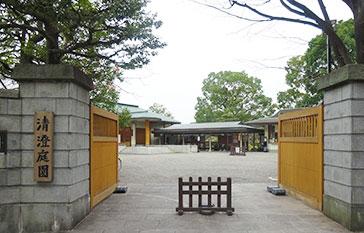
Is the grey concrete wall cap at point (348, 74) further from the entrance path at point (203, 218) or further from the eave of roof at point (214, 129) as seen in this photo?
the eave of roof at point (214, 129)

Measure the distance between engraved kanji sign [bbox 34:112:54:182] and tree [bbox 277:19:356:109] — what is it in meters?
12.5

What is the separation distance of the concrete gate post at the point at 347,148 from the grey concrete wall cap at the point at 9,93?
220 inches

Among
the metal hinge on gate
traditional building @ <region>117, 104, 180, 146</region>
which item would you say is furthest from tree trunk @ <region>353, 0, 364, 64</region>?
traditional building @ <region>117, 104, 180, 146</region>

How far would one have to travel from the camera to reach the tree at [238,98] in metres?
38.7

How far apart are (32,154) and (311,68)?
22837 mm

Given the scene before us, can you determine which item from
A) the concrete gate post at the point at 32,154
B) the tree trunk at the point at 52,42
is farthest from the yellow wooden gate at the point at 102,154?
the tree trunk at the point at 52,42

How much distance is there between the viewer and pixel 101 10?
21.1ft

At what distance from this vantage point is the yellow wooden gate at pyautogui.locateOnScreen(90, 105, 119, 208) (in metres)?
5.98

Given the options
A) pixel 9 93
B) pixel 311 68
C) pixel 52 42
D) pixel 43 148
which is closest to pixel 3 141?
pixel 43 148

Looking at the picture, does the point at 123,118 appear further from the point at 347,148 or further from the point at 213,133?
the point at 213,133

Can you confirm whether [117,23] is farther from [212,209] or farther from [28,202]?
[212,209]

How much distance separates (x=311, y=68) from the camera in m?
22.9

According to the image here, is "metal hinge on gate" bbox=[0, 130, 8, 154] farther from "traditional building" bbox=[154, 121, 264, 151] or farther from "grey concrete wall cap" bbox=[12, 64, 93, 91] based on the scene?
"traditional building" bbox=[154, 121, 264, 151]

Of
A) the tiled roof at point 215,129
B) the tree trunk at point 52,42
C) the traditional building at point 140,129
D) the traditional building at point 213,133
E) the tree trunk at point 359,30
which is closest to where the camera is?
the tree trunk at point 359,30
